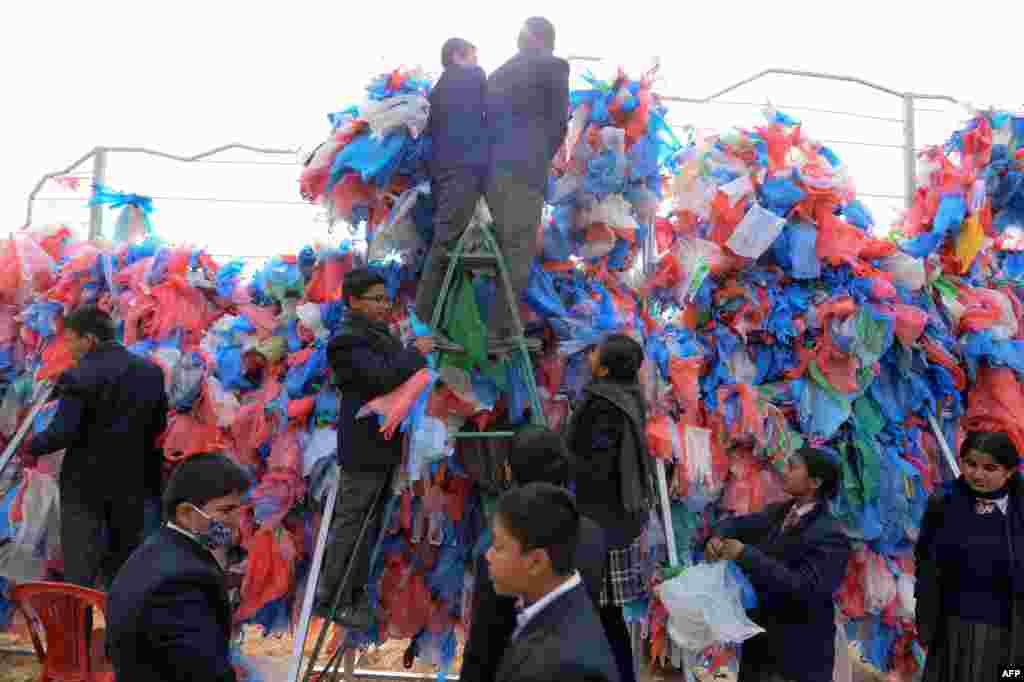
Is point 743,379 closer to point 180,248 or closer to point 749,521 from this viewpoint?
point 749,521

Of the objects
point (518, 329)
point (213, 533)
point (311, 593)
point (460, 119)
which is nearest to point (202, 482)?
point (213, 533)

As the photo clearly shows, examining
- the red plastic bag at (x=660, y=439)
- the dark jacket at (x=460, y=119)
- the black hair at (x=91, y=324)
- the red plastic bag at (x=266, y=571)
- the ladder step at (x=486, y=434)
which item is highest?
the dark jacket at (x=460, y=119)

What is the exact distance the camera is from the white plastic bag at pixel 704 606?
3506mm

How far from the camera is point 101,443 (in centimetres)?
440

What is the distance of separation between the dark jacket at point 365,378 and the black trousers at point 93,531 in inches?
43.8

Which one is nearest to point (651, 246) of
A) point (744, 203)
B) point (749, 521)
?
point (744, 203)

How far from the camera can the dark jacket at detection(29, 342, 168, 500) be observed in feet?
14.2

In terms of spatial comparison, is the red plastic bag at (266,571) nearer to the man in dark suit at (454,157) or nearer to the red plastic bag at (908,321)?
the man in dark suit at (454,157)

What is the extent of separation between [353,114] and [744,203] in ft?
5.70

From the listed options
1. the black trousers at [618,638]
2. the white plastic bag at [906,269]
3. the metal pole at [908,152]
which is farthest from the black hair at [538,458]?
the metal pole at [908,152]

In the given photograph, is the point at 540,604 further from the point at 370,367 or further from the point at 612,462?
the point at 370,367

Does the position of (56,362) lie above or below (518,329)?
below

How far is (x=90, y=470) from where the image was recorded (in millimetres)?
→ 4402

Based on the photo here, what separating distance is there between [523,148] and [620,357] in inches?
37.8
